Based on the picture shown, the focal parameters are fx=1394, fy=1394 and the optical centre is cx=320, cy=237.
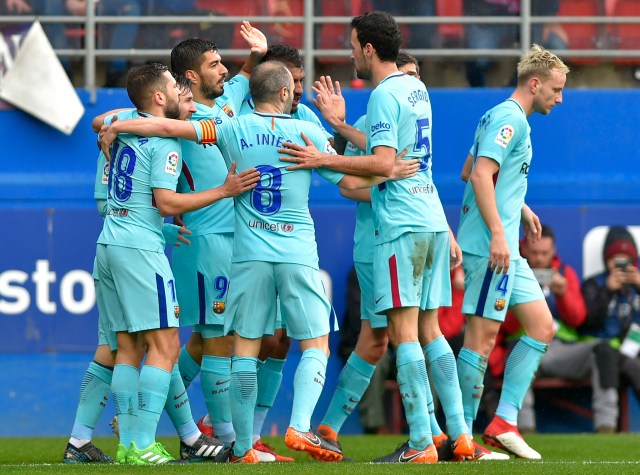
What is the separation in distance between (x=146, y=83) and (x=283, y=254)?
3.78 feet

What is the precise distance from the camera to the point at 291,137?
6605mm

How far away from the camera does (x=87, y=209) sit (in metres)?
10.4

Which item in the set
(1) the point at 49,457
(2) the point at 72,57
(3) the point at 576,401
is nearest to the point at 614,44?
(3) the point at 576,401

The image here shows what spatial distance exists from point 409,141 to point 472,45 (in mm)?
4544

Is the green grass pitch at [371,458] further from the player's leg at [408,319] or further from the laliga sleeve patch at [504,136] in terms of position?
the laliga sleeve patch at [504,136]

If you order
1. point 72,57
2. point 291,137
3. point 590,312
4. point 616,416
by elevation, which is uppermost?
point 72,57

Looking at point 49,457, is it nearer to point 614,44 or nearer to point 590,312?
point 590,312

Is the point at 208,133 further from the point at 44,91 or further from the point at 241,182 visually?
the point at 44,91

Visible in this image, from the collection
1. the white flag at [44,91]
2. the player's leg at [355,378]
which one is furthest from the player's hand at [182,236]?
the white flag at [44,91]

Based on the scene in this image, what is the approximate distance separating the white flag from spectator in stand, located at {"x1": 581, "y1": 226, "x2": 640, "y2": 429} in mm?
4100

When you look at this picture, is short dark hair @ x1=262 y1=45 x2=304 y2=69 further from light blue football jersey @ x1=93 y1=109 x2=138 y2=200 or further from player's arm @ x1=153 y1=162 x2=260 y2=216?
player's arm @ x1=153 y1=162 x2=260 y2=216

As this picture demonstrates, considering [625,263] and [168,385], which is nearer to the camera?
[168,385]

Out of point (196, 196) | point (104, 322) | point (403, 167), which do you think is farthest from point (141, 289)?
point (403, 167)

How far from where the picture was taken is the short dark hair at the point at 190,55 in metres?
7.45
